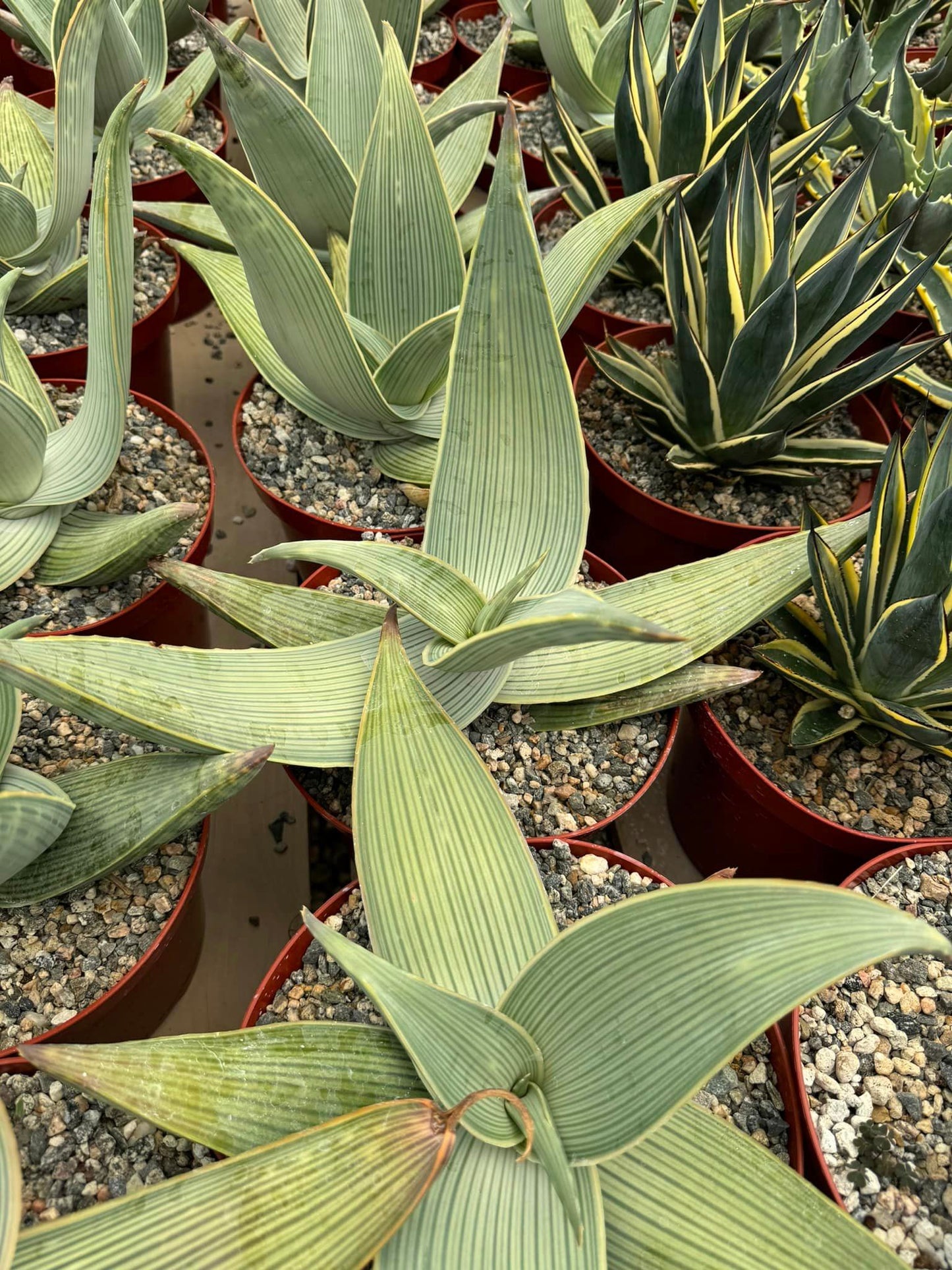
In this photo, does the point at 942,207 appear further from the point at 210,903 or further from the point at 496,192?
the point at 210,903

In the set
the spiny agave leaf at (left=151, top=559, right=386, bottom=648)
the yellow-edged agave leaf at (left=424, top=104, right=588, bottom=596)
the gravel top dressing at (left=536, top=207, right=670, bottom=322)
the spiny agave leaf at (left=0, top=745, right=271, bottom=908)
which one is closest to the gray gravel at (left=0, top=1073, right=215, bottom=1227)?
the spiny agave leaf at (left=0, top=745, right=271, bottom=908)

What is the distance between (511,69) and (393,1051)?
1.79m

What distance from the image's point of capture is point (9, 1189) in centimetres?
49

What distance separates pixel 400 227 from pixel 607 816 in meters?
0.64

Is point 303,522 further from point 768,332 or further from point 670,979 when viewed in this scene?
point 670,979

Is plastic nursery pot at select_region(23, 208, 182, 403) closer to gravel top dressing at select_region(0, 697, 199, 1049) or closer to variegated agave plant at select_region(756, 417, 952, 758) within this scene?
gravel top dressing at select_region(0, 697, 199, 1049)

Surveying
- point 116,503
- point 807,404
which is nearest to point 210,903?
point 116,503

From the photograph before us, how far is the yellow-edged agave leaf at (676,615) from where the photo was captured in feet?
2.85

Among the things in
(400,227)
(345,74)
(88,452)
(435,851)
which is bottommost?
(435,851)

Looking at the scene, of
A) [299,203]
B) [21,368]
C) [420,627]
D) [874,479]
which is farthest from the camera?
[874,479]

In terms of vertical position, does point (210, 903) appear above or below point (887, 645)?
below

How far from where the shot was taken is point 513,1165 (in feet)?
2.01

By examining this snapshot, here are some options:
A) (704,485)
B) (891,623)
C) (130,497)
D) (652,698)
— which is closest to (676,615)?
(652,698)

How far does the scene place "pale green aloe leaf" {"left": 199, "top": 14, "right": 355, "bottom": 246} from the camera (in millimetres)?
934
